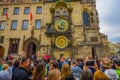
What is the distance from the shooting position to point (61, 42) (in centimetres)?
2097

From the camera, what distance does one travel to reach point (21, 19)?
80.3 feet

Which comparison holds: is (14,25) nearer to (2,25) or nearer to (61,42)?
(2,25)

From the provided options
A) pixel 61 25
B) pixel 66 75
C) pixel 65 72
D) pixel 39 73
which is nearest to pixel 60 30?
pixel 61 25

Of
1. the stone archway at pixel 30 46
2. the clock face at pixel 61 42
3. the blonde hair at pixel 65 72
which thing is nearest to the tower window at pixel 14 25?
the stone archway at pixel 30 46

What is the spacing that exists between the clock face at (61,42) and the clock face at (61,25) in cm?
141

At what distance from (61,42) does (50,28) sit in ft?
10.6

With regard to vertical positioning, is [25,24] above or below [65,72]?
above

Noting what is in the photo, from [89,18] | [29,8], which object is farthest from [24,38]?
[89,18]

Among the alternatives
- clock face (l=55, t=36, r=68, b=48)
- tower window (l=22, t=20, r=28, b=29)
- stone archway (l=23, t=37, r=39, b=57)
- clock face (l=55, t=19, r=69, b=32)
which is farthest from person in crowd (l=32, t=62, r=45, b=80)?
tower window (l=22, t=20, r=28, b=29)

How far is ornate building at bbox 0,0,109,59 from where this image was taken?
821 inches

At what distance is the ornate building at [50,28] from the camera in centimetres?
2084

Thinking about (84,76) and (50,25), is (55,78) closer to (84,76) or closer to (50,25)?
(84,76)

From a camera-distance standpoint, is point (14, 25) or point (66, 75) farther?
point (14, 25)

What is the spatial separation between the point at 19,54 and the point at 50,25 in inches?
289
